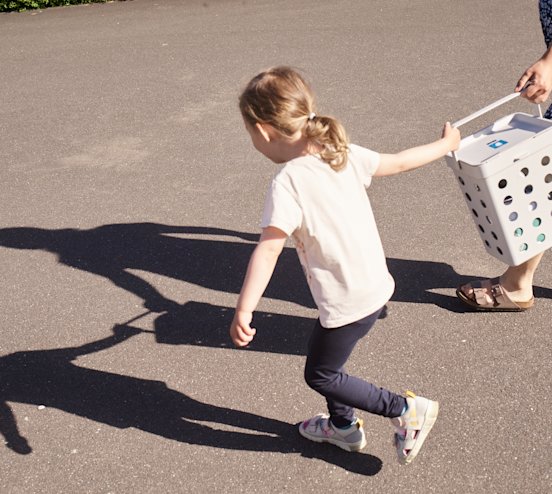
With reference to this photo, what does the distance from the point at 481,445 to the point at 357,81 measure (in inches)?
195

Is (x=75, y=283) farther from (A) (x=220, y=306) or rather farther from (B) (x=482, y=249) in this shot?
(B) (x=482, y=249)

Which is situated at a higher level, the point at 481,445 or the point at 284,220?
the point at 284,220

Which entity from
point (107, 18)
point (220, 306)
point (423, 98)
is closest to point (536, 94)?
point (220, 306)

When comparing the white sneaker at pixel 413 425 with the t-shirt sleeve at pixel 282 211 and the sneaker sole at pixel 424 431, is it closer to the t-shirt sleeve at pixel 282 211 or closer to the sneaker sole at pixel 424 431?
the sneaker sole at pixel 424 431

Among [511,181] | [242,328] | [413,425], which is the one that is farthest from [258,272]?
[511,181]

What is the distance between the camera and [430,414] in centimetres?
312

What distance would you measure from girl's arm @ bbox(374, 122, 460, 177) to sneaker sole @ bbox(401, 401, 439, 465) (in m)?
0.97

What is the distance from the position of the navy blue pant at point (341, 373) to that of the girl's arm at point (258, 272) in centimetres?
30

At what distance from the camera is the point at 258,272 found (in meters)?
2.76

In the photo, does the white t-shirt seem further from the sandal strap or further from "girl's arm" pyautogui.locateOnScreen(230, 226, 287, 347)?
the sandal strap

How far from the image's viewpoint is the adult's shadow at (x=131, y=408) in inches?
134

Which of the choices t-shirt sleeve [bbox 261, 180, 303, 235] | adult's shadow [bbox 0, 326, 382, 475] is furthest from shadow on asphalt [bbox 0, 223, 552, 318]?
t-shirt sleeve [bbox 261, 180, 303, 235]

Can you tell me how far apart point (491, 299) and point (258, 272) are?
5.90 feet

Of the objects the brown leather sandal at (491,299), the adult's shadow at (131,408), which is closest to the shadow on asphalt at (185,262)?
the brown leather sandal at (491,299)
